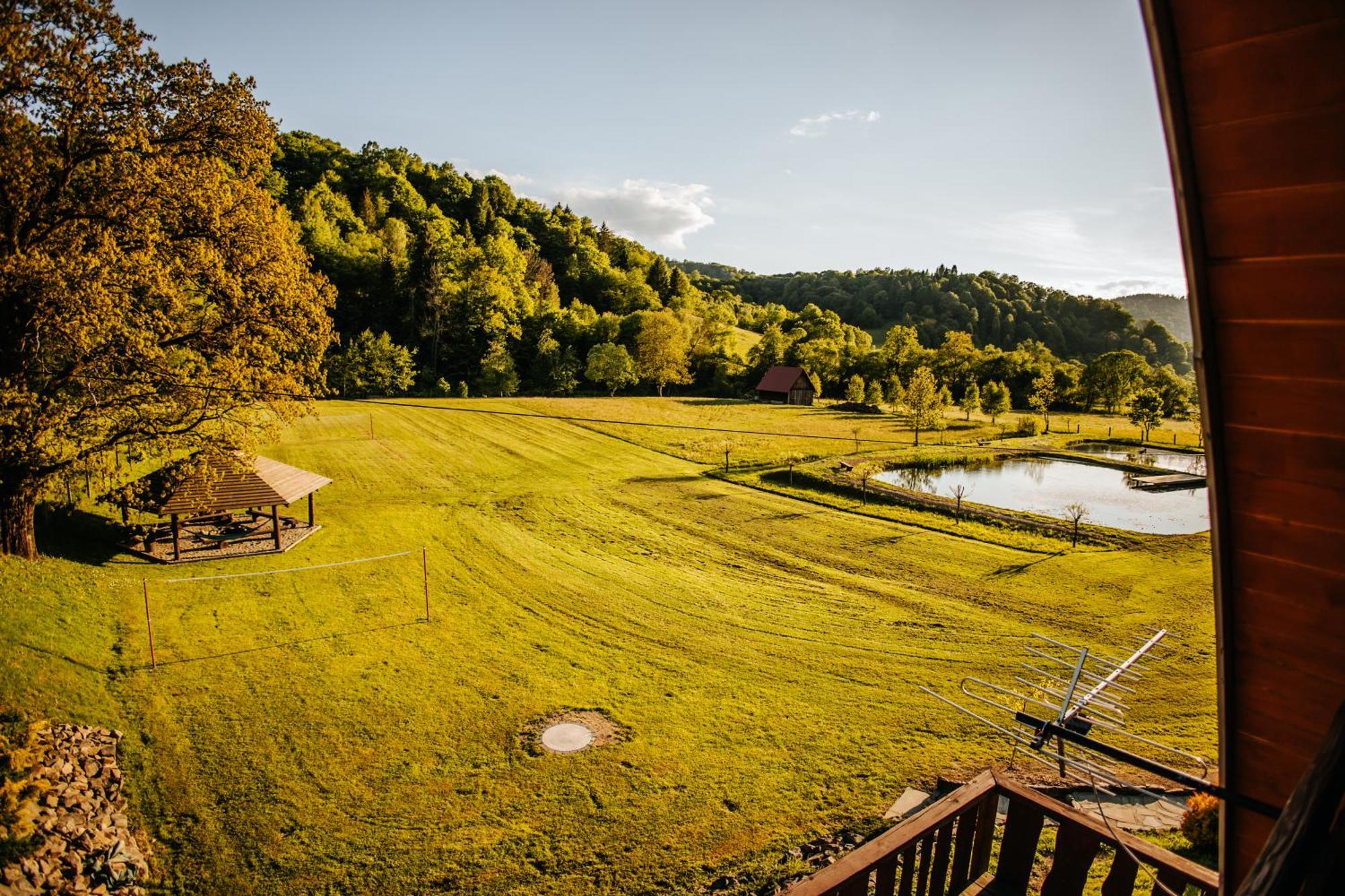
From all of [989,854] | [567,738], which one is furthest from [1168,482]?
[989,854]

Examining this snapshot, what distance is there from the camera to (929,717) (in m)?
9.15

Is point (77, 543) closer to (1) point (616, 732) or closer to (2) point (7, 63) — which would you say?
(2) point (7, 63)

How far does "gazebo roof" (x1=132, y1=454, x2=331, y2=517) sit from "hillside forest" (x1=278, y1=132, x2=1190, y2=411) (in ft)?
84.3

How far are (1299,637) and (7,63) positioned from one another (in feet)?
53.0

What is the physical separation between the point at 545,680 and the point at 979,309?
363ft

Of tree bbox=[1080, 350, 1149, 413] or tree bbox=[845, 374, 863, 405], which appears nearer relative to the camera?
tree bbox=[1080, 350, 1149, 413]

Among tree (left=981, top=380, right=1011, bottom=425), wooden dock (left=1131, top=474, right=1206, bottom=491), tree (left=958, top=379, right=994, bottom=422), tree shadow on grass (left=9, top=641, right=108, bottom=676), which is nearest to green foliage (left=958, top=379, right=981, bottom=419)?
tree (left=958, top=379, right=994, bottom=422)

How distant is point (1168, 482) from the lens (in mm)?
28109

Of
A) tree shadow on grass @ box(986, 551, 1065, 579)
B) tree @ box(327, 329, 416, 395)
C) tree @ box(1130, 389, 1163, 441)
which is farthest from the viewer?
tree @ box(327, 329, 416, 395)

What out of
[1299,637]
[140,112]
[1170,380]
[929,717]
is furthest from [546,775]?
[1170,380]

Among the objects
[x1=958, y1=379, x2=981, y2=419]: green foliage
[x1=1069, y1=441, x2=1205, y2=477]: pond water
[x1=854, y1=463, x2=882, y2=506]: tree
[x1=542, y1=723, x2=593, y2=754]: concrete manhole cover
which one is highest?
[x1=958, y1=379, x2=981, y2=419]: green foliage

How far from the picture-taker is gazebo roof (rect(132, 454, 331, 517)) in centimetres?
1395

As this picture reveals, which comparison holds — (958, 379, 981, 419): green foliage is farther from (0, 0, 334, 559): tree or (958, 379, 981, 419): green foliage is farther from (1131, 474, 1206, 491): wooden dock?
(0, 0, 334, 559): tree

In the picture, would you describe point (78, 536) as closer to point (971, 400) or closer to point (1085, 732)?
point (1085, 732)
